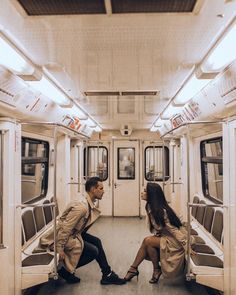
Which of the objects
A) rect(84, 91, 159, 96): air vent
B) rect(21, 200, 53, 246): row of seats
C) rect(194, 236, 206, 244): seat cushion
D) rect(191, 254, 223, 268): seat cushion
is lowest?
rect(191, 254, 223, 268): seat cushion

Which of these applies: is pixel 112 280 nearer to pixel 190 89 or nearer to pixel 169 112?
pixel 190 89

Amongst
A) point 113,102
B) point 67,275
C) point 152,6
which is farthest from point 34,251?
point 152,6

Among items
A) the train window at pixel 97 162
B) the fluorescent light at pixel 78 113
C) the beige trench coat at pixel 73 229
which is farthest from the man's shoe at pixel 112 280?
the train window at pixel 97 162

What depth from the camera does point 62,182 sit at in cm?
617

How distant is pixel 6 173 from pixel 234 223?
93.8 inches

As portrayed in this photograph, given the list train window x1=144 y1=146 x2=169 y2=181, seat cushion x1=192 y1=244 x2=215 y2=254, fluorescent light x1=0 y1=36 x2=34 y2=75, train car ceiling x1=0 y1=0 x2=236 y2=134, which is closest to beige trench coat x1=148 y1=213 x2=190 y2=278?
seat cushion x1=192 y1=244 x2=215 y2=254

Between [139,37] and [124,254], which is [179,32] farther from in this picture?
[124,254]

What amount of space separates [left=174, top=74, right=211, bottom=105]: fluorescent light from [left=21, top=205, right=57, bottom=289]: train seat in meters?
2.52

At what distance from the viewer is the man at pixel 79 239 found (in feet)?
13.0

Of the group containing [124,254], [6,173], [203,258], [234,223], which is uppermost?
[6,173]

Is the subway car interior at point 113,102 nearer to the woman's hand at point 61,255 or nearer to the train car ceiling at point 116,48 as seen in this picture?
the train car ceiling at point 116,48

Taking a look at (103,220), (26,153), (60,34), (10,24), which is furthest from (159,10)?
(103,220)

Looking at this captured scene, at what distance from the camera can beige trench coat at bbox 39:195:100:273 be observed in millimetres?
3945

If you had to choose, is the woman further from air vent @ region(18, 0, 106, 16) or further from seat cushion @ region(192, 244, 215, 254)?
air vent @ region(18, 0, 106, 16)
